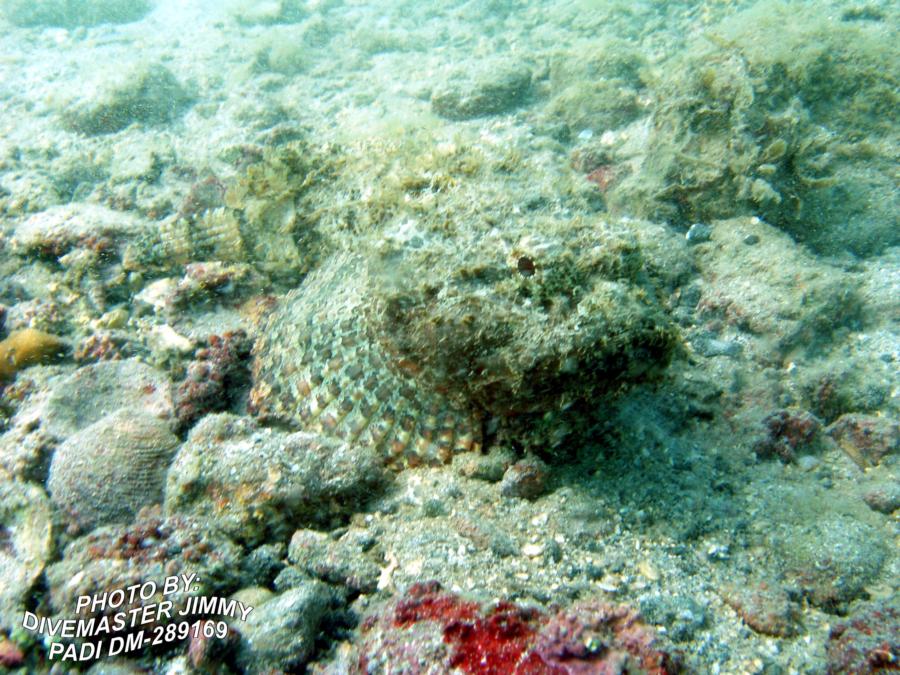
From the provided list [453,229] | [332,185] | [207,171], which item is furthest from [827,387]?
[207,171]

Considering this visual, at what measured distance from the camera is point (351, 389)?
3502mm

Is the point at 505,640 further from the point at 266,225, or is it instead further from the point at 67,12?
the point at 67,12

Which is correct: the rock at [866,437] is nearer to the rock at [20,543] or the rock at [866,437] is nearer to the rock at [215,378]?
the rock at [215,378]

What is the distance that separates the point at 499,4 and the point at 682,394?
1477 cm

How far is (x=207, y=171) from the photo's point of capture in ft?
25.8

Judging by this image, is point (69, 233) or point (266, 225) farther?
point (69, 233)

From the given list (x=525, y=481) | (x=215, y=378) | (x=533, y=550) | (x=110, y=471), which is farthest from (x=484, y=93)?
(x=533, y=550)

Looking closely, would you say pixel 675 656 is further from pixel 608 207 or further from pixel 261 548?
pixel 608 207

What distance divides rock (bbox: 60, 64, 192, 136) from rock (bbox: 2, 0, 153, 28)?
8520 mm

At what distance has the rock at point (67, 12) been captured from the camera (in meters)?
16.4

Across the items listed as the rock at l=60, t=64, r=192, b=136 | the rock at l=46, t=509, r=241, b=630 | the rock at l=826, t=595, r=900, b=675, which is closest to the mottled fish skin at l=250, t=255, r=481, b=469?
the rock at l=46, t=509, r=241, b=630

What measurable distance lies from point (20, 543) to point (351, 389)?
2203mm

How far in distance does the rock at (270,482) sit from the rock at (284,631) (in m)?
0.63

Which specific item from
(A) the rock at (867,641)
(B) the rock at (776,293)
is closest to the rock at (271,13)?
(B) the rock at (776,293)
